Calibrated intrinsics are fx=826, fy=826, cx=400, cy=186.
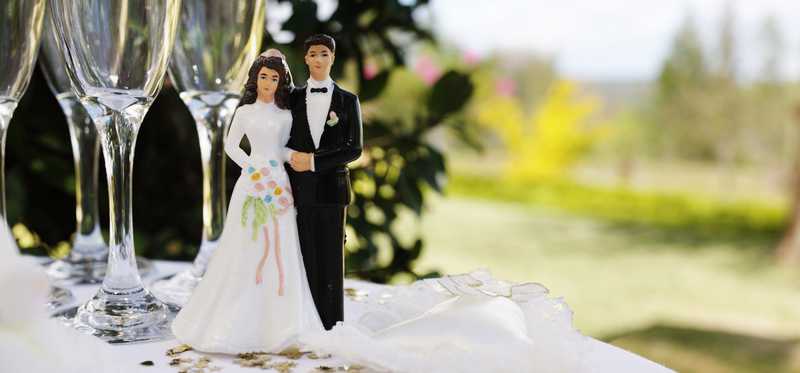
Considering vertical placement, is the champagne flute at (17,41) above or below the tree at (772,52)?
below

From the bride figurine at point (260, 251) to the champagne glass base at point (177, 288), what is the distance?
134 mm

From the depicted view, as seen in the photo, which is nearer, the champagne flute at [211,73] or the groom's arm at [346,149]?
the groom's arm at [346,149]

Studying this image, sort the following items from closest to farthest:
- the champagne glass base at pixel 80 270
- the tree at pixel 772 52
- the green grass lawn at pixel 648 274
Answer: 1. the champagne glass base at pixel 80 270
2. the green grass lawn at pixel 648 274
3. the tree at pixel 772 52

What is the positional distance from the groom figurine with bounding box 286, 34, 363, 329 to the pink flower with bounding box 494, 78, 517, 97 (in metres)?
3.62

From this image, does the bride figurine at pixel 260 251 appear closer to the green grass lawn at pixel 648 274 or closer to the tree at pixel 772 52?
the green grass lawn at pixel 648 274

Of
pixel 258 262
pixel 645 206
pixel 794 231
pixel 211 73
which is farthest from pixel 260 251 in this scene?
pixel 645 206

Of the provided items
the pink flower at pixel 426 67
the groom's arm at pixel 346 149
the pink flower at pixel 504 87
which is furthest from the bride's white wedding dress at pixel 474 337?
the pink flower at pixel 504 87

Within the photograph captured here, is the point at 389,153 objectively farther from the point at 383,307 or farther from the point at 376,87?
the point at 383,307

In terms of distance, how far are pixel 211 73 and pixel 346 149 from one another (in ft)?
0.75

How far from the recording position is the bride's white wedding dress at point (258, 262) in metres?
0.58

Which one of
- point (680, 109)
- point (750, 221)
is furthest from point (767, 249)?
point (680, 109)

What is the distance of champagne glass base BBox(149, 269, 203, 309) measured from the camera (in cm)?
73

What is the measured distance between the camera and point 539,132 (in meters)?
4.16

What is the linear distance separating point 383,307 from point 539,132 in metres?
3.63
